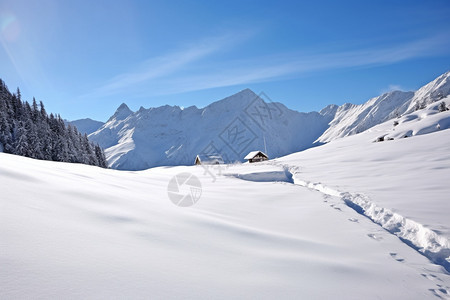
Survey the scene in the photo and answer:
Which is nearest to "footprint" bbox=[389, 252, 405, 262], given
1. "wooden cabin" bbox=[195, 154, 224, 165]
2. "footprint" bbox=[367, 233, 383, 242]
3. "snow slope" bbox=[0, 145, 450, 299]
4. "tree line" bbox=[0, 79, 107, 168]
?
"snow slope" bbox=[0, 145, 450, 299]

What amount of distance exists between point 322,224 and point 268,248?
130 inches

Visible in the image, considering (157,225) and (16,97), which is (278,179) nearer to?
(157,225)

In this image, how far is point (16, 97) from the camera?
Answer: 41.9 meters

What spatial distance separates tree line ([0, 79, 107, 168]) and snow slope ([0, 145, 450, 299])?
40.4 m

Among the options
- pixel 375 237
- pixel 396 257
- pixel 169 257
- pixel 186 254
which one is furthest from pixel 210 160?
pixel 169 257

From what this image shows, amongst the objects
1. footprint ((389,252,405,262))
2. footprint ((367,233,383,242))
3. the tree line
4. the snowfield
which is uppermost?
the tree line

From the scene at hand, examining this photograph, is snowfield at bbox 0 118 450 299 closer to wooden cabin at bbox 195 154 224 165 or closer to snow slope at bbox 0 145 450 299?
snow slope at bbox 0 145 450 299

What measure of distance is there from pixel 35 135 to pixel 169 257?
4597 centimetres

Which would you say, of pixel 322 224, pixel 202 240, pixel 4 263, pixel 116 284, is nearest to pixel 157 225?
pixel 202 240

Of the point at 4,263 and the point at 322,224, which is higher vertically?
the point at 4,263

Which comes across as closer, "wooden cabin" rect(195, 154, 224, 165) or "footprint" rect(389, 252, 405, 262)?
"footprint" rect(389, 252, 405, 262)

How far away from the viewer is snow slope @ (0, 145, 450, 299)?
85.0 inches

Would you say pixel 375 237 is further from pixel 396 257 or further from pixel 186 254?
pixel 186 254

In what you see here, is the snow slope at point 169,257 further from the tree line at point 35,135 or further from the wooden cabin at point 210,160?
the tree line at point 35,135
